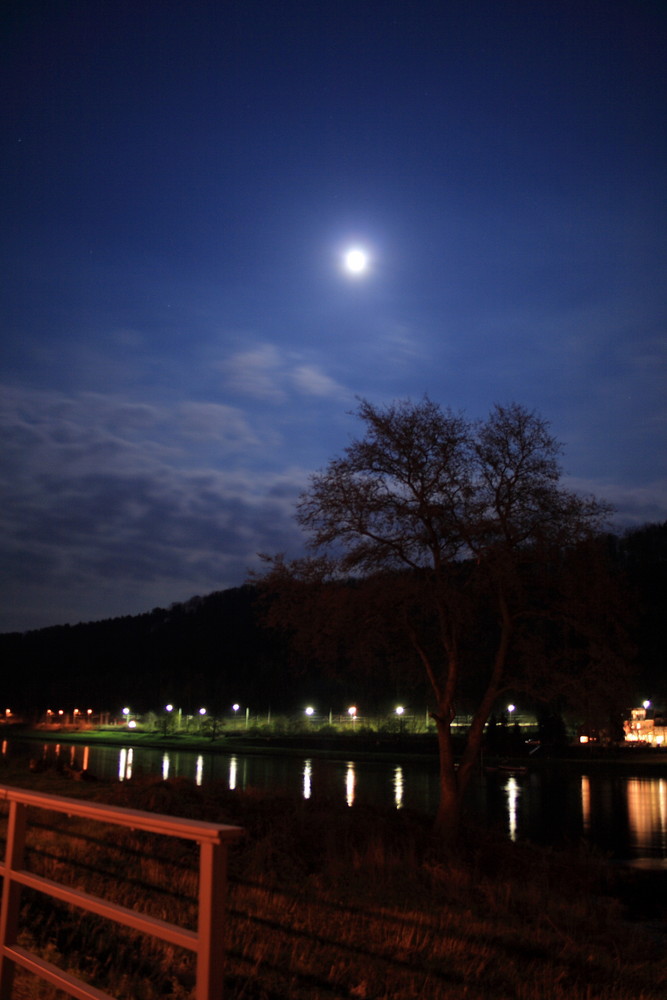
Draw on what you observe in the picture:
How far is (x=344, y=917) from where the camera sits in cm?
843

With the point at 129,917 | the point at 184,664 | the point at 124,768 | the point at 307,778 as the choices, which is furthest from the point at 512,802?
the point at 184,664

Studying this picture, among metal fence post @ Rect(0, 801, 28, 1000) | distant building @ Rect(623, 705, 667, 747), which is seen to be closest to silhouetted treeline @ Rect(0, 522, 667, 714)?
distant building @ Rect(623, 705, 667, 747)

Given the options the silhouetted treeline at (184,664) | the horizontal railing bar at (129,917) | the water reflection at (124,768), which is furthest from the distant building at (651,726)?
the horizontal railing bar at (129,917)

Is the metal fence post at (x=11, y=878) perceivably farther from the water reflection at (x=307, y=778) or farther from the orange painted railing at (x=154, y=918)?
the water reflection at (x=307, y=778)

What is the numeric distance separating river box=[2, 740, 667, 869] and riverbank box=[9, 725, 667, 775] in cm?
307

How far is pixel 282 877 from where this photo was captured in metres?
10.6

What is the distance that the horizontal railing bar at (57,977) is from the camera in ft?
12.8

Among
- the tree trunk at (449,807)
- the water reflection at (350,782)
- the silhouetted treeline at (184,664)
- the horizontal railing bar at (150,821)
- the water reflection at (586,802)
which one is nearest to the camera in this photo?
the horizontal railing bar at (150,821)

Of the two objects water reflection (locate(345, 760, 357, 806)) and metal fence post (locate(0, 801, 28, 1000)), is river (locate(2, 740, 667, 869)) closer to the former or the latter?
water reflection (locate(345, 760, 357, 806))

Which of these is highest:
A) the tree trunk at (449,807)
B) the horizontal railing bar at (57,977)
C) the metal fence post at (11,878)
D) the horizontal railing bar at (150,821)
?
the horizontal railing bar at (150,821)

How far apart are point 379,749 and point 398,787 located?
28.5 metres

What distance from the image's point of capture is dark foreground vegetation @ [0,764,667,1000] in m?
6.41

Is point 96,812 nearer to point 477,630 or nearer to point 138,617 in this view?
point 477,630

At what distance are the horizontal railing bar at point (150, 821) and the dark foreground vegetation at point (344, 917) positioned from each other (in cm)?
151
